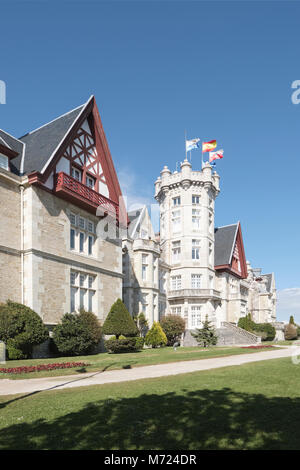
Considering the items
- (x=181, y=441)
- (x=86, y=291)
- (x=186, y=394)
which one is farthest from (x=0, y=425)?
(x=86, y=291)

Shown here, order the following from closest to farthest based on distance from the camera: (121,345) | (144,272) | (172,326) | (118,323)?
(121,345) < (118,323) < (144,272) < (172,326)

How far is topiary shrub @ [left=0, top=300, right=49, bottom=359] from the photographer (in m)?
17.5

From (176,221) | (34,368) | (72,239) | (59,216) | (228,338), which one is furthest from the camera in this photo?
(176,221)

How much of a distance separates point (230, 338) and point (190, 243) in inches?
451

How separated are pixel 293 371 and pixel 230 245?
38.6 m

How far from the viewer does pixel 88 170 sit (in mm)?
26125

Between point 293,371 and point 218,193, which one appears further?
point 218,193

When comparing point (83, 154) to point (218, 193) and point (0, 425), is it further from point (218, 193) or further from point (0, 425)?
point (218, 193)

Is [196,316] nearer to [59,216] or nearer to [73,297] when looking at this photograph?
[73,297]

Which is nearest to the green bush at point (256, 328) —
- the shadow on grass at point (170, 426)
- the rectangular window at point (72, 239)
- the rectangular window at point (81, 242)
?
the rectangular window at point (81, 242)

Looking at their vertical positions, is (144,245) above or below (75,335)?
above

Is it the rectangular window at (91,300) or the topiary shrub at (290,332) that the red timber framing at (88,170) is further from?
the topiary shrub at (290,332)

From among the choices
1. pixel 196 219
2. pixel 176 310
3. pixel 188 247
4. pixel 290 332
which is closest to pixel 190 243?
pixel 188 247
